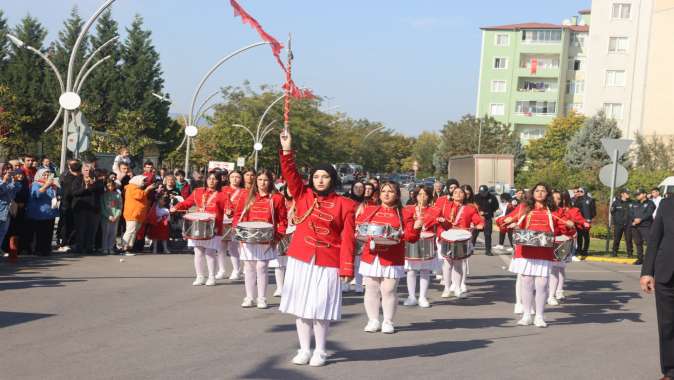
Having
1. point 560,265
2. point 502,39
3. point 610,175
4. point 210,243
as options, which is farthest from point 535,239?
point 502,39

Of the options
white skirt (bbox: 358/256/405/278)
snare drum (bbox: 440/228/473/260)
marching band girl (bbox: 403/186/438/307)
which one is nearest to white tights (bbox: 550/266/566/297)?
snare drum (bbox: 440/228/473/260)

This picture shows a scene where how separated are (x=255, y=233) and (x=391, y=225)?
1.91 meters

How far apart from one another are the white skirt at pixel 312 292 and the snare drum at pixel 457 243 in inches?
209

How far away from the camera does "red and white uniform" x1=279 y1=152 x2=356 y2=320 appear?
8.12m

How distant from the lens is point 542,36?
300 ft

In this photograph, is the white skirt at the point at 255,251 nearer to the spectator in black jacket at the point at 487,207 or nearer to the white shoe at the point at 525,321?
the white shoe at the point at 525,321

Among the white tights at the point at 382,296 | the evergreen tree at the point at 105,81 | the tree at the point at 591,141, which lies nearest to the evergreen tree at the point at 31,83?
the evergreen tree at the point at 105,81

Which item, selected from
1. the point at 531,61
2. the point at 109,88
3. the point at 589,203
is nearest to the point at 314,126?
the point at 109,88

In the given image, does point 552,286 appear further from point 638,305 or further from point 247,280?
point 247,280

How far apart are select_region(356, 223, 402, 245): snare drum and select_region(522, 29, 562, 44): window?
278ft

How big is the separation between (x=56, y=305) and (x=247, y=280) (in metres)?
2.55

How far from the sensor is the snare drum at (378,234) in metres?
10.0

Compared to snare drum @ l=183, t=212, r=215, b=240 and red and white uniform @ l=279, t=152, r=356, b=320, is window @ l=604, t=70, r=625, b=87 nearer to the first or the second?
snare drum @ l=183, t=212, r=215, b=240

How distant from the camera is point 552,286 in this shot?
14625 mm
